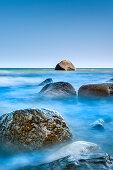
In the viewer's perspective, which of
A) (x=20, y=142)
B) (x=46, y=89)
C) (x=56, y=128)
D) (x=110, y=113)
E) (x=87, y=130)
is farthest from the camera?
(x=46, y=89)

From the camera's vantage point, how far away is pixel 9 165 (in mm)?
2760

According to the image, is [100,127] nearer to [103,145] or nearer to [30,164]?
[103,145]

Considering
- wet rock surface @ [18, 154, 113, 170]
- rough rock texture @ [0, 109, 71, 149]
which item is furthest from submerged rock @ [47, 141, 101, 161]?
wet rock surface @ [18, 154, 113, 170]

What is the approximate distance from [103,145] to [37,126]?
1.19 meters

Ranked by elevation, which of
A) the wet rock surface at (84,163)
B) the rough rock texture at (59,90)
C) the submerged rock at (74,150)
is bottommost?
the submerged rock at (74,150)

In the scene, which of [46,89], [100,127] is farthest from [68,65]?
[100,127]

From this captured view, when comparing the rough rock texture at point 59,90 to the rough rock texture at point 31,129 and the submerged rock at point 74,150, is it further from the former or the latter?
the submerged rock at point 74,150

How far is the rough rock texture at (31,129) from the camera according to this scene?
3.11 metres

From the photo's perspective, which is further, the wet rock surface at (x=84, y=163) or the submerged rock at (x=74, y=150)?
the submerged rock at (x=74, y=150)

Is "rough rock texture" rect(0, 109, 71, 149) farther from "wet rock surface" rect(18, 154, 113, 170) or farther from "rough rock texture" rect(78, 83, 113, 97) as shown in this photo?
"rough rock texture" rect(78, 83, 113, 97)

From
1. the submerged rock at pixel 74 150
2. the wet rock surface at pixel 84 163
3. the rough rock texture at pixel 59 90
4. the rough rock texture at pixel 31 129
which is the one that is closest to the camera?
the wet rock surface at pixel 84 163

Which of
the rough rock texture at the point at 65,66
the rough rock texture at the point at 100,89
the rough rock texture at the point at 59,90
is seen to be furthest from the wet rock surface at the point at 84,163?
the rough rock texture at the point at 65,66

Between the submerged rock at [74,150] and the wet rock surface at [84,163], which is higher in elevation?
the wet rock surface at [84,163]

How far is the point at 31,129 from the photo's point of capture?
3160 mm
